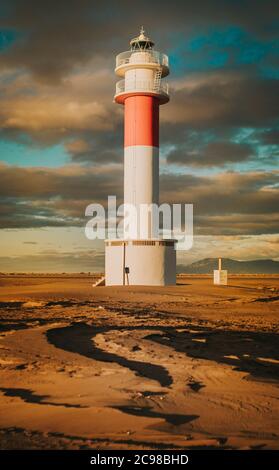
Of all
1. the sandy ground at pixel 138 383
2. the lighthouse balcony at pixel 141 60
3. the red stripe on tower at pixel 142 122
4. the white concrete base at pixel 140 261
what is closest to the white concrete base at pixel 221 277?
the white concrete base at pixel 140 261

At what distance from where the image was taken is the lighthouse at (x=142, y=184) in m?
28.8

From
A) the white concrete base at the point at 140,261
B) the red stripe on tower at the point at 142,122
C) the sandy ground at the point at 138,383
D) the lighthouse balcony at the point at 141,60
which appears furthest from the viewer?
the lighthouse balcony at the point at 141,60

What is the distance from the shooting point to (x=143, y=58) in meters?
29.9

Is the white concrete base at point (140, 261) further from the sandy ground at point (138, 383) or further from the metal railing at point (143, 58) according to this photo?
the sandy ground at point (138, 383)

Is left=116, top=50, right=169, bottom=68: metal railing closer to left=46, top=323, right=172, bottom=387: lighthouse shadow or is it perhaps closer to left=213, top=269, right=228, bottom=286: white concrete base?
left=213, top=269, right=228, bottom=286: white concrete base

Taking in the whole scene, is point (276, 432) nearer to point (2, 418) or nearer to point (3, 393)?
point (2, 418)

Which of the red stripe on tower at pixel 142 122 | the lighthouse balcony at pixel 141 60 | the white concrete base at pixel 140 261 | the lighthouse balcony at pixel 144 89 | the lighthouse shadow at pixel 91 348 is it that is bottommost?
the lighthouse shadow at pixel 91 348

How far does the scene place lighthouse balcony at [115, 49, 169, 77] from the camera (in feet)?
97.6

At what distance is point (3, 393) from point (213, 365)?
137 inches

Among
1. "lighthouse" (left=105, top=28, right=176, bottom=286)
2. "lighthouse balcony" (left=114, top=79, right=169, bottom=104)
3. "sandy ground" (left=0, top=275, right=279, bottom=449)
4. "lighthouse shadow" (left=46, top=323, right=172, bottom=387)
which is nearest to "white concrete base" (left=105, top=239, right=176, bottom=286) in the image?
"lighthouse" (left=105, top=28, right=176, bottom=286)

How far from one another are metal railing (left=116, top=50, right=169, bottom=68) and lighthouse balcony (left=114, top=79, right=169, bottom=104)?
119 centimetres

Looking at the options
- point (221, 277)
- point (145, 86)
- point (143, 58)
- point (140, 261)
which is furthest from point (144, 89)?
point (221, 277)

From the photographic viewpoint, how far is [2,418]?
17.7 ft

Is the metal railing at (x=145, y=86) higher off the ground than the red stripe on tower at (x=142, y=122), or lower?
higher
